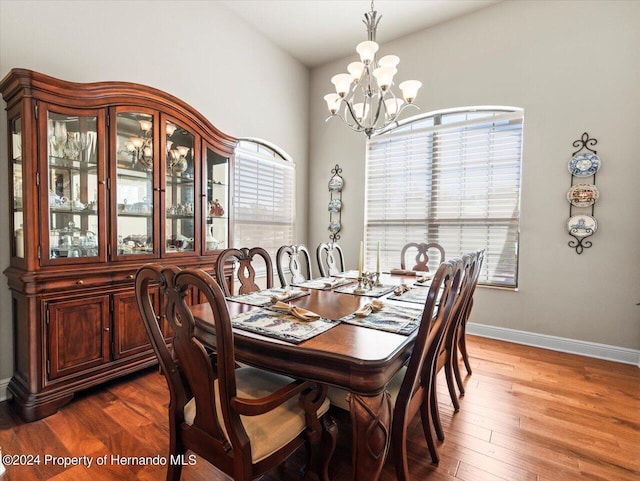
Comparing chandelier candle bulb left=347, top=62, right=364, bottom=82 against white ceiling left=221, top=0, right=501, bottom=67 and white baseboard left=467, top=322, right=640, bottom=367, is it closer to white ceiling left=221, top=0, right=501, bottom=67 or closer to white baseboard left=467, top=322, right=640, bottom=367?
white ceiling left=221, top=0, right=501, bottom=67

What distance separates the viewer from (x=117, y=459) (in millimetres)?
1665

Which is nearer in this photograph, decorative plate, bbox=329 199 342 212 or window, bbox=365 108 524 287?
window, bbox=365 108 524 287

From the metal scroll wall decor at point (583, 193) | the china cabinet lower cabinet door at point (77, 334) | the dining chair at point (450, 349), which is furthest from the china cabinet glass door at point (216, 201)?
the metal scroll wall decor at point (583, 193)

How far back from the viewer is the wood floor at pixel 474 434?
5.22 ft

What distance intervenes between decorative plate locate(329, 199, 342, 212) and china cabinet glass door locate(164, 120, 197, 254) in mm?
2165

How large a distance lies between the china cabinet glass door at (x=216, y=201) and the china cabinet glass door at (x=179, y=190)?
0.57ft

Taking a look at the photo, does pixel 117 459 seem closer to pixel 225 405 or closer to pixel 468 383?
pixel 225 405

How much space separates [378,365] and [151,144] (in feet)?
7.93

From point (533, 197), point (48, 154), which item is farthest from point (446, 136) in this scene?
point (48, 154)

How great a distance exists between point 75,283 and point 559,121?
4334 mm

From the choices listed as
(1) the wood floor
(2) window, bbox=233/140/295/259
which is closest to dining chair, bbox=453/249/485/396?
(1) the wood floor

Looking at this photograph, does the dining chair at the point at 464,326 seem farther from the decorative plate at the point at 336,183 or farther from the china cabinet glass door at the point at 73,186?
the china cabinet glass door at the point at 73,186

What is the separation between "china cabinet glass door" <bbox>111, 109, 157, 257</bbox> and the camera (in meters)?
2.37

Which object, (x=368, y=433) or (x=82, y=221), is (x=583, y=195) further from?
(x=82, y=221)
